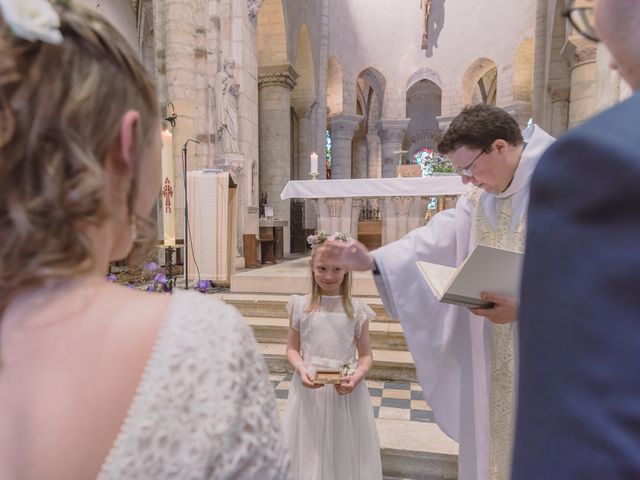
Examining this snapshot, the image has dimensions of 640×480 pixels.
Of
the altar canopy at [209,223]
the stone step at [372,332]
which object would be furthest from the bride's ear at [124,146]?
the altar canopy at [209,223]

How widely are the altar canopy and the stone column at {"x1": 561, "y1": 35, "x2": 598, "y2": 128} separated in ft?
17.3

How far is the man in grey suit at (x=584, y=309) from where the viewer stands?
38cm

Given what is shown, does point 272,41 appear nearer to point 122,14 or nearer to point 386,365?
point 122,14

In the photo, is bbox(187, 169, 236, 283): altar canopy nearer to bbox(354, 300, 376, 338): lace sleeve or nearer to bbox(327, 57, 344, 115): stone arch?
bbox(354, 300, 376, 338): lace sleeve

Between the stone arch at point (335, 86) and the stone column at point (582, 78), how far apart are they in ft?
35.5

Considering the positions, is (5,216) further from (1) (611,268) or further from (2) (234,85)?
(2) (234,85)

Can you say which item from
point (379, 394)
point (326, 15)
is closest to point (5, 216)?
point (379, 394)

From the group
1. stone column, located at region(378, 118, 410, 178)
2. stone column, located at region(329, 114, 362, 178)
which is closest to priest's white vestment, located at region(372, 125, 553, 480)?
stone column, located at region(329, 114, 362, 178)

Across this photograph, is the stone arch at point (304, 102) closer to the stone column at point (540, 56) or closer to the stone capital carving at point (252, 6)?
the stone capital carving at point (252, 6)

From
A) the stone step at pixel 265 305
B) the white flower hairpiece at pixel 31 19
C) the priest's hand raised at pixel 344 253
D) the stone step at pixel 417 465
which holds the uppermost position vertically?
the white flower hairpiece at pixel 31 19

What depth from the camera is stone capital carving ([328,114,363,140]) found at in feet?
55.4

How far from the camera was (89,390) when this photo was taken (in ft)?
1.84

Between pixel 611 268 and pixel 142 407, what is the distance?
55 centimetres

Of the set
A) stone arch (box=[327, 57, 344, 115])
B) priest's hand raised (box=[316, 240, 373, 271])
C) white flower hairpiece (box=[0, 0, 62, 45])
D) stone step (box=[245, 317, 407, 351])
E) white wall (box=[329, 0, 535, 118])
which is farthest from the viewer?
stone arch (box=[327, 57, 344, 115])
